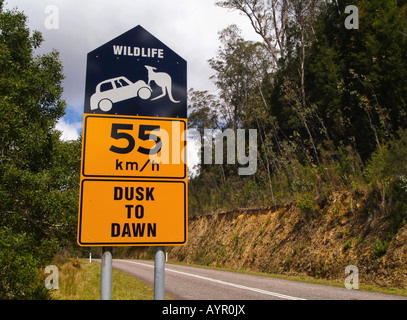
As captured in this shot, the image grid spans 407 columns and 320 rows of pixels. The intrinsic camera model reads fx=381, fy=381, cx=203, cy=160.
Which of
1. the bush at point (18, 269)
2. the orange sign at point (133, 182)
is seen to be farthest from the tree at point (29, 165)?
the orange sign at point (133, 182)

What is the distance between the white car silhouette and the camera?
278 cm

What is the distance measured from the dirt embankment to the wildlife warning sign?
12.8m

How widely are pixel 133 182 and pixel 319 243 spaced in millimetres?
17698

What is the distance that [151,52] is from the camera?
295 centimetres

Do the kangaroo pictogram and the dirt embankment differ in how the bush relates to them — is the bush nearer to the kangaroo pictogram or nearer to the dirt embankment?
the kangaroo pictogram

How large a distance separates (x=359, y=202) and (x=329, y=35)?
1477cm

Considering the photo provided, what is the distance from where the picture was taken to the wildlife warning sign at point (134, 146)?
2631 mm

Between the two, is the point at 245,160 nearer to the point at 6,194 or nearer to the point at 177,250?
the point at 177,250

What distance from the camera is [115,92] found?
2820 millimetres

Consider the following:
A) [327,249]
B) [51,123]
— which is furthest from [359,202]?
[51,123]

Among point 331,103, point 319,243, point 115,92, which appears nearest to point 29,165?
point 115,92

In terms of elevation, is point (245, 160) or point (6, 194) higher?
point (245, 160)

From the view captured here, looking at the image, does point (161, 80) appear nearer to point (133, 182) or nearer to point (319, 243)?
point (133, 182)

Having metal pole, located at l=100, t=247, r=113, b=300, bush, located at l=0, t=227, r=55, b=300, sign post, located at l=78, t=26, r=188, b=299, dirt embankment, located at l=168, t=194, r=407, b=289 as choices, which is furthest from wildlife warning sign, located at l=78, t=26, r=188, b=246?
dirt embankment, located at l=168, t=194, r=407, b=289
